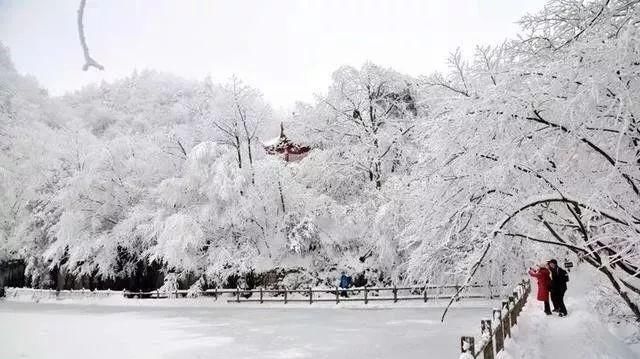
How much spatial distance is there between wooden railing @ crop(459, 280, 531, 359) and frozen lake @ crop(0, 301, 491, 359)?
1.81 m

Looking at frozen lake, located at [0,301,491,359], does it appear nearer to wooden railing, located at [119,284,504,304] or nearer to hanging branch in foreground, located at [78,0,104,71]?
wooden railing, located at [119,284,504,304]

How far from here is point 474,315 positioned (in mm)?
18219

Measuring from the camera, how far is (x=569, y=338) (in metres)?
10.3

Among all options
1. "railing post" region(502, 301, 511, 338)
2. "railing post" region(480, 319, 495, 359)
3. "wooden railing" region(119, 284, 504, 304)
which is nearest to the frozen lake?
"wooden railing" region(119, 284, 504, 304)

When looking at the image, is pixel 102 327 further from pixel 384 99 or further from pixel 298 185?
pixel 384 99

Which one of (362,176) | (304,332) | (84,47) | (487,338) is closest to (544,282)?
(487,338)

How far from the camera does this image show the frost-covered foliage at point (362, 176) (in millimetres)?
5152

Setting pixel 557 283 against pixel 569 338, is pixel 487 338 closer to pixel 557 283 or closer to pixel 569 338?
pixel 569 338

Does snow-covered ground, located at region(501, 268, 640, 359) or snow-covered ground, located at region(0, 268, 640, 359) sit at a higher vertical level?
snow-covered ground, located at region(501, 268, 640, 359)

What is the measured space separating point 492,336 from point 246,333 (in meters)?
10.5

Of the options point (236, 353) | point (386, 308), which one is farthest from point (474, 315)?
point (236, 353)

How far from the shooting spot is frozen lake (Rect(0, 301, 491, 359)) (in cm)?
1309

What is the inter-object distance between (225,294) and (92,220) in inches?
427

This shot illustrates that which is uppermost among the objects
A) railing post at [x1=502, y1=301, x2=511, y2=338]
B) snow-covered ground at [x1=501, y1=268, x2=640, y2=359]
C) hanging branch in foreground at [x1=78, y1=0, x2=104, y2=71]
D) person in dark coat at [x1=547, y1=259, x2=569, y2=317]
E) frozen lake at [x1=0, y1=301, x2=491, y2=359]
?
hanging branch in foreground at [x1=78, y1=0, x2=104, y2=71]
